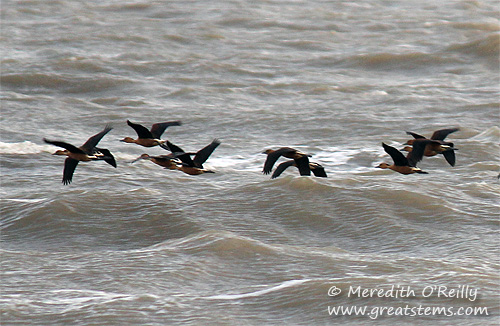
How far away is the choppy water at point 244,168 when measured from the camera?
9.10 metres

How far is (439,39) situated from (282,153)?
13304 millimetres

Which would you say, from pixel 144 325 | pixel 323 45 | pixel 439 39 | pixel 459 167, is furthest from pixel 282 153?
pixel 439 39

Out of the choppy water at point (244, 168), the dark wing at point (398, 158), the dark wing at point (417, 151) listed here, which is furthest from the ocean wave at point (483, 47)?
the dark wing at point (398, 158)

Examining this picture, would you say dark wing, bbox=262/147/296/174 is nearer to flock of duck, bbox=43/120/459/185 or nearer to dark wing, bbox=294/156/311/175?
flock of duck, bbox=43/120/459/185

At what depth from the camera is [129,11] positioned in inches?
993

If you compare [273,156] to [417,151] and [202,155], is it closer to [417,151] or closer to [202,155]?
[202,155]

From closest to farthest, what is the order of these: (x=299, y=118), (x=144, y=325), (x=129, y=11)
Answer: (x=144, y=325), (x=299, y=118), (x=129, y=11)

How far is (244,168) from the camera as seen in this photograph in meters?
13.9

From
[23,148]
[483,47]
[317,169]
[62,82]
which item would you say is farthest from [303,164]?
[483,47]

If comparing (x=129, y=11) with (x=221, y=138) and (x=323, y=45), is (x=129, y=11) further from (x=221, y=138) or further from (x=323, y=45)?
(x=221, y=138)

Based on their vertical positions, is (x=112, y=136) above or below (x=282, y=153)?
below

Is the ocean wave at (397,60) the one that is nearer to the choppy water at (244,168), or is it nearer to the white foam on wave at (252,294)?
the choppy water at (244,168)

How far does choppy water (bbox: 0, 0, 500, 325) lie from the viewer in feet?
29.9

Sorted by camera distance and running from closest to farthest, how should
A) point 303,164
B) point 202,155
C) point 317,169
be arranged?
point 202,155, point 303,164, point 317,169
